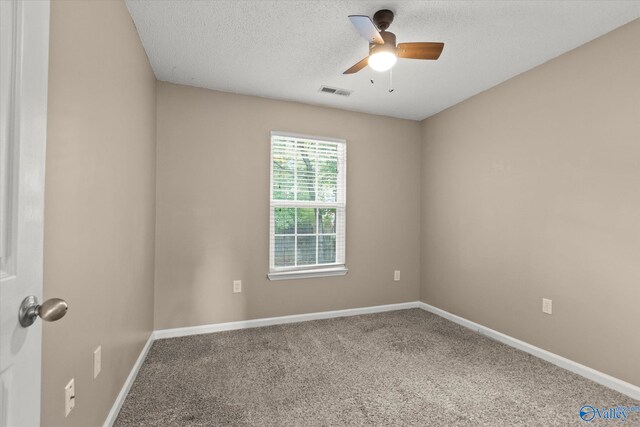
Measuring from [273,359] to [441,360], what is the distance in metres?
1.37

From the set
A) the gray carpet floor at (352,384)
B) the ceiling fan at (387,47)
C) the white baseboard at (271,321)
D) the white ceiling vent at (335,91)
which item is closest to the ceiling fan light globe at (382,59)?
the ceiling fan at (387,47)

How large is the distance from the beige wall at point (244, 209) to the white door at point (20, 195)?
233 centimetres

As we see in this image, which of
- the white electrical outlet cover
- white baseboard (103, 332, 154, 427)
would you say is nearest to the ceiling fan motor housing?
the white electrical outlet cover

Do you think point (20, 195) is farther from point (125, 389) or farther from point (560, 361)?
point (560, 361)

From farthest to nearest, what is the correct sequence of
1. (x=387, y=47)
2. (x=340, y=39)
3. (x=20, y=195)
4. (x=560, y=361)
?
(x=560, y=361) → (x=340, y=39) → (x=387, y=47) → (x=20, y=195)

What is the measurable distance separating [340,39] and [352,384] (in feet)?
8.18

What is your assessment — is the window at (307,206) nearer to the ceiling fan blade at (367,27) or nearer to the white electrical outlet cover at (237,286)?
the white electrical outlet cover at (237,286)

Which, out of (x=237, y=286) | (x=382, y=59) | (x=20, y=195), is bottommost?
(x=237, y=286)

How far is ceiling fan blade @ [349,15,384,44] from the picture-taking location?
1.72 meters

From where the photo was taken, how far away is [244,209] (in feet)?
10.7

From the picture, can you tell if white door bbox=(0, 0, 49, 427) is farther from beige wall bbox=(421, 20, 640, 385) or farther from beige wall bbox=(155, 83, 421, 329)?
beige wall bbox=(421, 20, 640, 385)

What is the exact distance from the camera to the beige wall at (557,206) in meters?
2.10

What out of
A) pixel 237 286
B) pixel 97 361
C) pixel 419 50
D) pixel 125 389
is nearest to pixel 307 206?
pixel 237 286

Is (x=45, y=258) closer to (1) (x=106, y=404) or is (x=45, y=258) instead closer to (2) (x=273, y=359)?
(1) (x=106, y=404)
